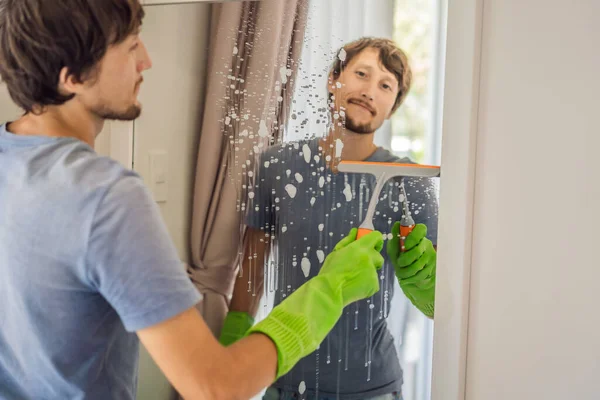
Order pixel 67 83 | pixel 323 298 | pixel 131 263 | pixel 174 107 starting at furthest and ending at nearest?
pixel 174 107 < pixel 323 298 < pixel 67 83 < pixel 131 263

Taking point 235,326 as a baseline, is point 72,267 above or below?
above

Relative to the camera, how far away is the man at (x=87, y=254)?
2.49 feet

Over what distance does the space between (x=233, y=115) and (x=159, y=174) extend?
0.20 metres

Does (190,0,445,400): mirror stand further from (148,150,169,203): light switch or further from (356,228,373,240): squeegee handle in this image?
(148,150,169,203): light switch

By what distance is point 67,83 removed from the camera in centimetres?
86

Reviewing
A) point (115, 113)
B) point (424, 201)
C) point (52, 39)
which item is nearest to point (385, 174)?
point (424, 201)

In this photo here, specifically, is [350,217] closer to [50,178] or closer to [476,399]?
[476,399]

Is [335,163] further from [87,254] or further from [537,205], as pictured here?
[87,254]

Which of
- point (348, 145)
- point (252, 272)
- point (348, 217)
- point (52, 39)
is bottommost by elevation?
point (252, 272)

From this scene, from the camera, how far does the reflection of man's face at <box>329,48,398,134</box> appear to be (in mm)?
1040

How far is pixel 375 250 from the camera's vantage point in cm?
105

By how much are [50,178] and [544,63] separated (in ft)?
2.37

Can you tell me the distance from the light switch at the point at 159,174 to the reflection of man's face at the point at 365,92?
1.24 ft

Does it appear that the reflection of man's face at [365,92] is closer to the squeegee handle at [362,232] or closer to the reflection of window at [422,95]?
the reflection of window at [422,95]
